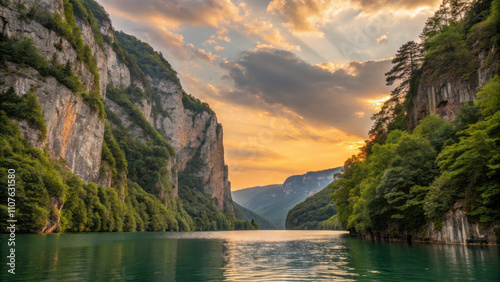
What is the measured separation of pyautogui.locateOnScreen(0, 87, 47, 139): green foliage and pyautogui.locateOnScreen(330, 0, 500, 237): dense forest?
64346 mm

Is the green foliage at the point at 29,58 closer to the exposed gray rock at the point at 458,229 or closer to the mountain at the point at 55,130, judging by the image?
the mountain at the point at 55,130

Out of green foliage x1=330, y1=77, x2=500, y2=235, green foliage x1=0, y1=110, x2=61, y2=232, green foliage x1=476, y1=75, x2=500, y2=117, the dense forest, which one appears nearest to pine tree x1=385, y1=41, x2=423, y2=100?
the dense forest

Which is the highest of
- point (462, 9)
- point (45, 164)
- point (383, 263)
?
point (462, 9)

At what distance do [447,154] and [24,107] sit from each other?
73473mm

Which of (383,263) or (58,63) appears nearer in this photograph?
(383,263)

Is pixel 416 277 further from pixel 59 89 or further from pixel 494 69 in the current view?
pixel 59 89

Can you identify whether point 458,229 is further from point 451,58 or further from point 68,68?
point 68,68

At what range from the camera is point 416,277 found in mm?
16766

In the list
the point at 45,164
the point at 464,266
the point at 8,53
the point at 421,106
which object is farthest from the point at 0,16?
the point at 464,266

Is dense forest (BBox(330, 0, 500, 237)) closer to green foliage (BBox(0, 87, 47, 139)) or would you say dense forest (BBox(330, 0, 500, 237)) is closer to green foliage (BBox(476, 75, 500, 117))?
green foliage (BBox(476, 75, 500, 117))

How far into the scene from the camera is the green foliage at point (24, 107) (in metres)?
67.4

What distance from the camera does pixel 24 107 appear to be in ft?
230

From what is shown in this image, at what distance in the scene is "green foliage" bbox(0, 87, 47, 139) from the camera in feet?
221

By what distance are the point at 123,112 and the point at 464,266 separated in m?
196
